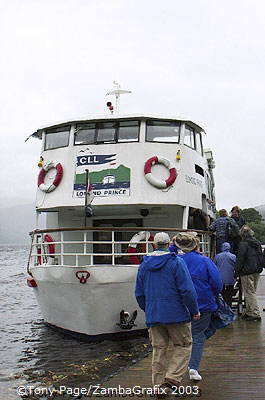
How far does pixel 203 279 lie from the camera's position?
606 centimetres

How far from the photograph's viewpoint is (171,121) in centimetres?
1305

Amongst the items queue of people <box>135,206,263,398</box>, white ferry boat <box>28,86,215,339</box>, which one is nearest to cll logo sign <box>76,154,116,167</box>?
white ferry boat <box>28,86,215,339</box>

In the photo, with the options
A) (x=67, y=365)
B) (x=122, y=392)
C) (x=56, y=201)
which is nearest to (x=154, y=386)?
(x=122, y=392)

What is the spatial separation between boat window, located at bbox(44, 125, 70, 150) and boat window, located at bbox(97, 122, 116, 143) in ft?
2.93

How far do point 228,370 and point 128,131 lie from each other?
7.33m

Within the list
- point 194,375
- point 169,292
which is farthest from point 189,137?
point 169,292

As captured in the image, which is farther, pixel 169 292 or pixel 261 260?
pixel 261 260

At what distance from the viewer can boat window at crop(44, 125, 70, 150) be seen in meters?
13.1

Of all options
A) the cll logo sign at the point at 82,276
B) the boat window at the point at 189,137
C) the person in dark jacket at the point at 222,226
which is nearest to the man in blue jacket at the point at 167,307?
the cll logo sign at the point at 82,276

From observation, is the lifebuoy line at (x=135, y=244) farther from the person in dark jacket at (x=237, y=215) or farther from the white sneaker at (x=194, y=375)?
the white sneaker at (x=194, y=375)

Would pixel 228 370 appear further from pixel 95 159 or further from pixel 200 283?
pixel 95 159

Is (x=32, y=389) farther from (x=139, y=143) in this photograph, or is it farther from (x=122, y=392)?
(x=139, y=143)

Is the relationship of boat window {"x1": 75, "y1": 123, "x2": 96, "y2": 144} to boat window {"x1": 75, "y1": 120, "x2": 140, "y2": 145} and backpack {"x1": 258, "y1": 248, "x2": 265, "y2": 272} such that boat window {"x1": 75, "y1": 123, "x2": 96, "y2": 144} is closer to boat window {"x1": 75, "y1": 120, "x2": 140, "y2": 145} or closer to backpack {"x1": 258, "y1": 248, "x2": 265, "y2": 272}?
boat window {"x1": 75, "y1": 120, "x2": 140, "y2": 145}

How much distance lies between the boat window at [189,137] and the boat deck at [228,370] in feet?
18.7
